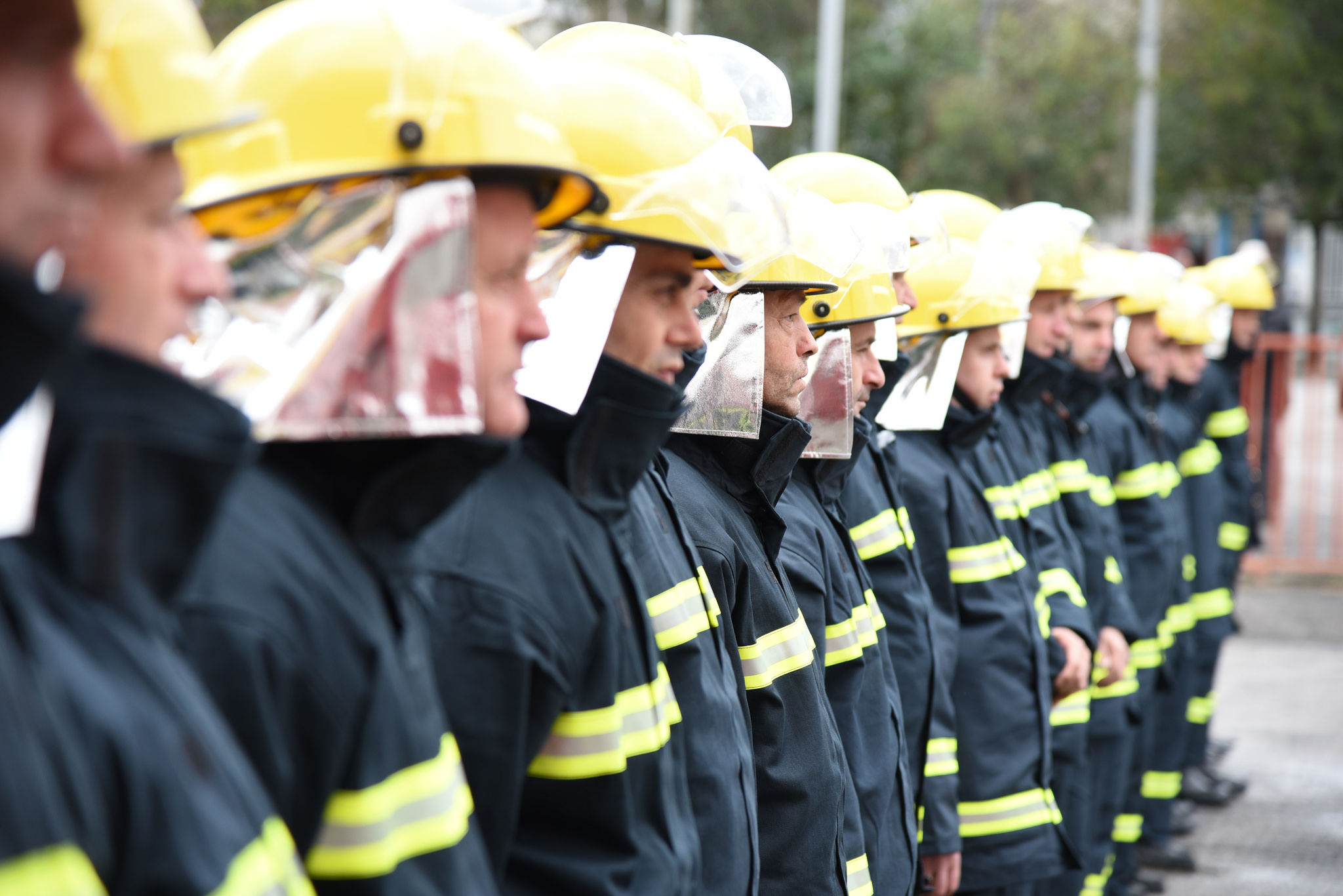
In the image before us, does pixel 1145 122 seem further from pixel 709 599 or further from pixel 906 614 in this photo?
pixel 709 599

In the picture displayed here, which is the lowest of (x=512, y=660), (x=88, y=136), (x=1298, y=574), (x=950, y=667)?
(x=1298, y=574)

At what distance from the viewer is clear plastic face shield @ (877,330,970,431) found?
15.2 feet

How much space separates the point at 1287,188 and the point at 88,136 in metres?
21.2

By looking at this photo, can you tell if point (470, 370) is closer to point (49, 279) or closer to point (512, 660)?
point (512, 660)

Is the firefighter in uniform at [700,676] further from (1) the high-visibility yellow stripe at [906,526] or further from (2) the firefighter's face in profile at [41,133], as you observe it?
(1) the high-visibility yellow stripe at [906,526]

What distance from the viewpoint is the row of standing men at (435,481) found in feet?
4.10

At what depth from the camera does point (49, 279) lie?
134 cm

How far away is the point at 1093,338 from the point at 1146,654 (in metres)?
1.42

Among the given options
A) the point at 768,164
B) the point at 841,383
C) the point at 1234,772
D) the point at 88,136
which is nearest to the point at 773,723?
the point at 841,383

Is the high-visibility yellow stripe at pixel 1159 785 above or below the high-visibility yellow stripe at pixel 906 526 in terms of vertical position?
below

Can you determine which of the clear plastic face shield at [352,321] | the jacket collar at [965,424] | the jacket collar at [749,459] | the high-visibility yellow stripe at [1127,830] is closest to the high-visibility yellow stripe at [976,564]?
the jacket collar at [965,424]

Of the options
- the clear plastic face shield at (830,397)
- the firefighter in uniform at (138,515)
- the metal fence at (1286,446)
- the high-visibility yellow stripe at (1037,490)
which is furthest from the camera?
the metal fence at (1286,446)

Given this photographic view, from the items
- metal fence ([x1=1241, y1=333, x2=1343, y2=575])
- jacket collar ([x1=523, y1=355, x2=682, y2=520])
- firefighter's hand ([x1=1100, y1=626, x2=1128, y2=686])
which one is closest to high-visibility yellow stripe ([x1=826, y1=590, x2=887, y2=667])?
jacket collar ([x1=523, y1=355, x2=682, y2=520])

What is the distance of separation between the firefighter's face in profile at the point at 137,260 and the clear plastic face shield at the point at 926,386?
319 centimetres
